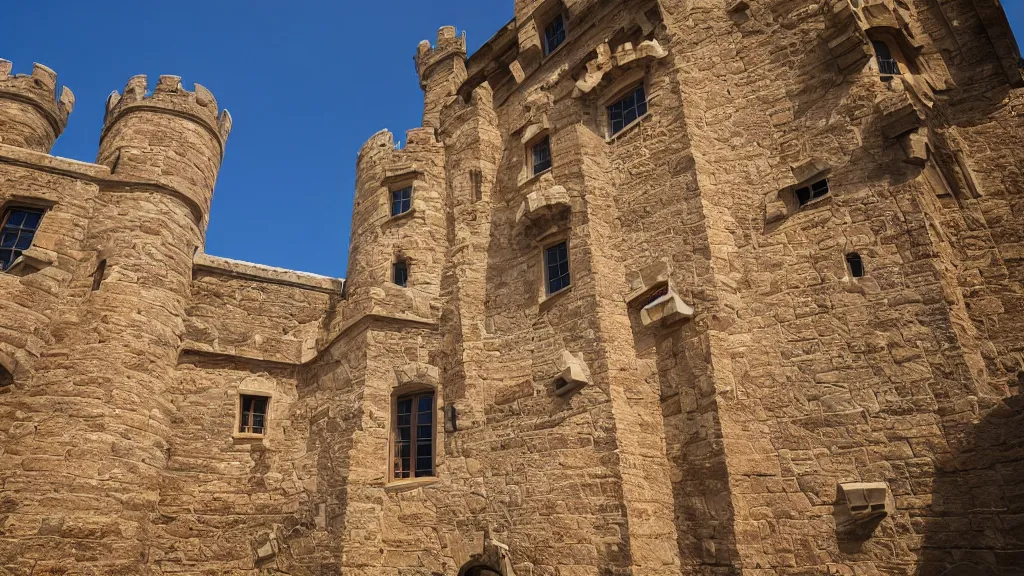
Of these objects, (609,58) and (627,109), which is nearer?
(627,109)

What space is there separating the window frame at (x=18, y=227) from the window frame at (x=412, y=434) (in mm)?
9312

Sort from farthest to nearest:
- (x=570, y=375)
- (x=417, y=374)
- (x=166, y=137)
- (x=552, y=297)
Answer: (x=166, y=137), (x=417, y=374), (x=552, y=297), (x=570, y=375)

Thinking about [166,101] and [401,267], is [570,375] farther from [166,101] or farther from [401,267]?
[166,101]

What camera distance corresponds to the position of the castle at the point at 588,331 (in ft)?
35.0

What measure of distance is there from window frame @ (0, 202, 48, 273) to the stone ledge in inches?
137

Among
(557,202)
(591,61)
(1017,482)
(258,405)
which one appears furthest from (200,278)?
(1017,482)

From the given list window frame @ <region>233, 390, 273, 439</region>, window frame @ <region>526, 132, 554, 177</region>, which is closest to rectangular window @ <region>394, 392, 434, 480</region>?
window frame @ <region>233, 390, 273, 439</region>

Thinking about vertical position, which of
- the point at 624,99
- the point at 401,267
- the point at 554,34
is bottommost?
the point at 401,267

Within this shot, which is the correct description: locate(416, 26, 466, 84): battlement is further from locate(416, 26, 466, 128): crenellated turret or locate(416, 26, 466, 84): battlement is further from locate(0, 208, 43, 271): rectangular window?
locate(0, 208, 43, 271): rectangular window

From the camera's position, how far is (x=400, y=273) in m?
16.9

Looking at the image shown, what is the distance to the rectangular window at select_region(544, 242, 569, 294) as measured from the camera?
14.6m

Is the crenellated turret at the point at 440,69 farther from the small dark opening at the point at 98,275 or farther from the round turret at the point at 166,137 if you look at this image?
the small dark opening at the point at 98,275

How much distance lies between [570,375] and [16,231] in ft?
44.4

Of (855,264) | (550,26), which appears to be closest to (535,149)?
(550,26)
